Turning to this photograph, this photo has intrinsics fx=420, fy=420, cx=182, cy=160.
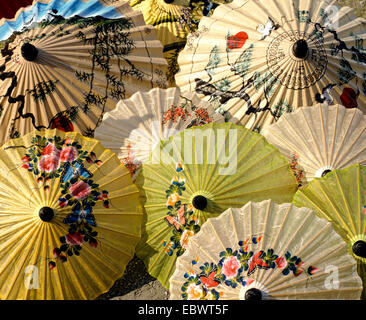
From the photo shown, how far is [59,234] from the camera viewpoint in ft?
11.1

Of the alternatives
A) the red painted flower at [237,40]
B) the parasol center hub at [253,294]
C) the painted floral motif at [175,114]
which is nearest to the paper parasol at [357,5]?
the red painted flower at [237,40]

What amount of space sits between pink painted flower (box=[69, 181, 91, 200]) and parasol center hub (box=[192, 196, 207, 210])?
3.05 ft

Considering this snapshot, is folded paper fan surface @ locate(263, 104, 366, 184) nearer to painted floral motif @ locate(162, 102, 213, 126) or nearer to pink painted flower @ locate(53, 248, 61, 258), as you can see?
painted floral motif @ locate(162, 102, 213, 126)

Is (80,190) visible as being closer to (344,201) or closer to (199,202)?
(199,202)

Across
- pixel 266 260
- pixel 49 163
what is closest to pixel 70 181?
pixel 49 163

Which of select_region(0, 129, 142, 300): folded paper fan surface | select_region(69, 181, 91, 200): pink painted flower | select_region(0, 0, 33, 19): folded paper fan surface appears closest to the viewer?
select_region(0, 129, 142, 300): folded paper fan surface

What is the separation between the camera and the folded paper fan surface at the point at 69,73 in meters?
4.36

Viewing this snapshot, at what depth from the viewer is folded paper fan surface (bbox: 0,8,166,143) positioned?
14.3 ft

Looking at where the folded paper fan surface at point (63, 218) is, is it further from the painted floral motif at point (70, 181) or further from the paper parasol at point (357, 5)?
the paper parasol at point (357, 5)

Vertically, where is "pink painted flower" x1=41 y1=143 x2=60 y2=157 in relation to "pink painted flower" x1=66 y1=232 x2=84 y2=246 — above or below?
above

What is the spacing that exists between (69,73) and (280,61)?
7.25 ft

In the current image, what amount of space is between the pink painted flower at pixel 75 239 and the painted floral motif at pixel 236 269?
0.97 metres

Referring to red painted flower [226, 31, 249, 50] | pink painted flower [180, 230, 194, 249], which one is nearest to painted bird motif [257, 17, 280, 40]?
red painted flower [226, 31, 249, 50]

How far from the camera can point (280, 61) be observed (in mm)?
4305
